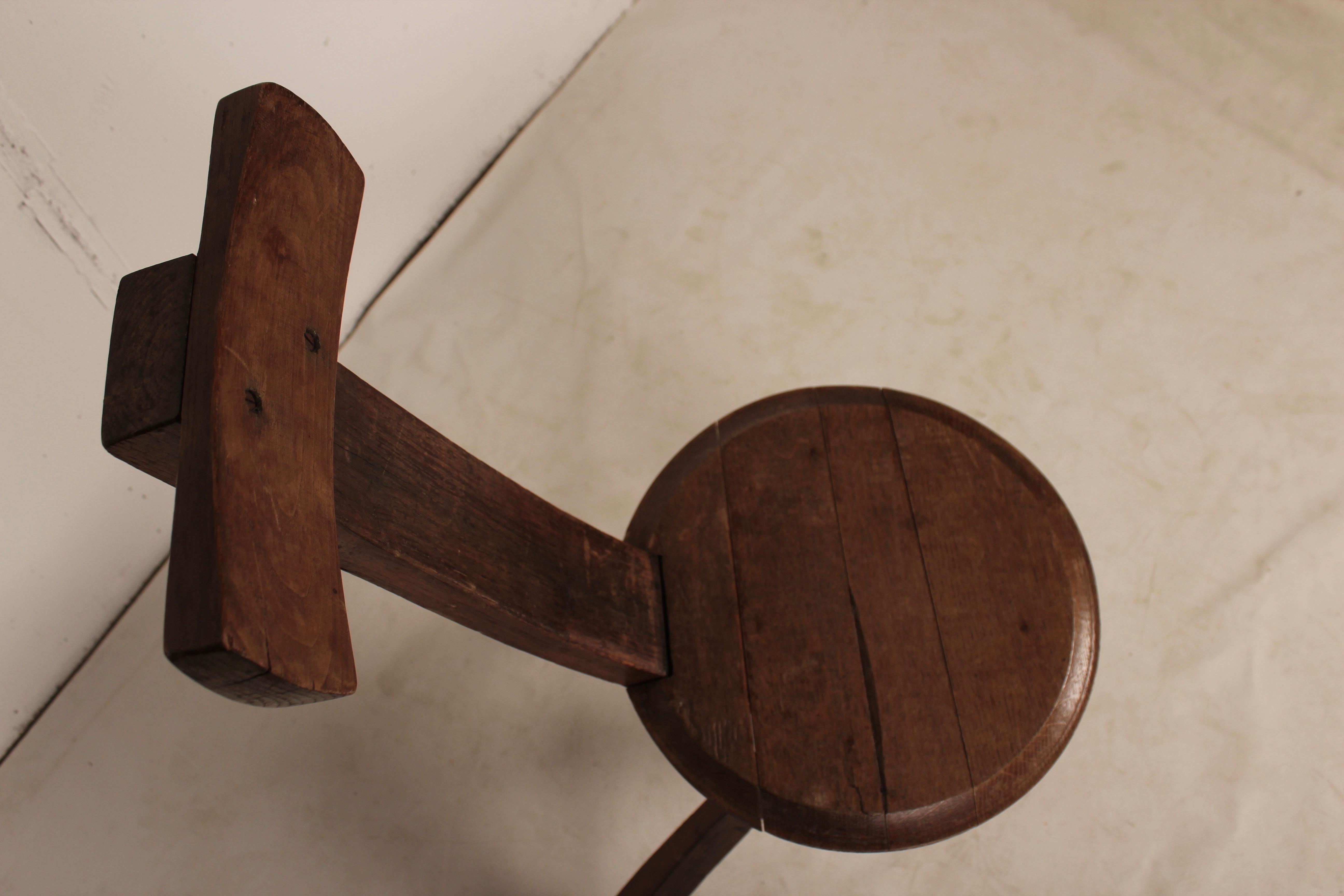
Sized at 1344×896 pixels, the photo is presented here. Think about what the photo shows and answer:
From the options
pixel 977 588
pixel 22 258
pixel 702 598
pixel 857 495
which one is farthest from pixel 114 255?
pixel 977 588

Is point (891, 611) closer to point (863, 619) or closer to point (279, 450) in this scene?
point (863, 619)

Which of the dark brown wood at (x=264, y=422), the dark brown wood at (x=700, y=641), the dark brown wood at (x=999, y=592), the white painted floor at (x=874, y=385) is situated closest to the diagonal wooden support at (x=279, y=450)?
the dark brown wood at (x=264, y=422)

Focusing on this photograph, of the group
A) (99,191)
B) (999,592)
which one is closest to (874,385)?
(999,592)

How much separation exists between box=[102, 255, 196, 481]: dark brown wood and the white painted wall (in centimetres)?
99

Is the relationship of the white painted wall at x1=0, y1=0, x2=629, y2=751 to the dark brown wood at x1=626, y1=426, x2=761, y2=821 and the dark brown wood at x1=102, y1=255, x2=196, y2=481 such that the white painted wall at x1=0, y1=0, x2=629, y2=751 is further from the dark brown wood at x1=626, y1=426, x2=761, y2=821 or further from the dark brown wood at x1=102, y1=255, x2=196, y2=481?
the dark brown wood at x1=626, y1=426, x2=761, y2=821

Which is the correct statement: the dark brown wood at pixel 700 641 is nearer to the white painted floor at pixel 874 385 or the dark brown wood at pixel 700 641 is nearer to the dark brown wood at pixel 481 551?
the dark brown wood at pixel 481 551

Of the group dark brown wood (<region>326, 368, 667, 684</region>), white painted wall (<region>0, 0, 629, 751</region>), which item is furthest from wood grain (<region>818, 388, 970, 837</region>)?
white painted wall (<region>0, 0, 629, 751</region>)

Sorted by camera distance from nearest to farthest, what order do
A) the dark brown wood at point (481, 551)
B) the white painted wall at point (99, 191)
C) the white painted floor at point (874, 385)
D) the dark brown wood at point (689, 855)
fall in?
the dark brown wood at point (481, 551)
the dark brown wood at point (689, 855)
the white painted wall at point (99, 191)
the white painted floor at point (874, 385)

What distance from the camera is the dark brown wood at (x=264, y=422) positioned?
51 cm

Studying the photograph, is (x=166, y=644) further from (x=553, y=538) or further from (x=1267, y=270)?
(x=1267, y=270)

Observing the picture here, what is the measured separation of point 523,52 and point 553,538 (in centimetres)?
184

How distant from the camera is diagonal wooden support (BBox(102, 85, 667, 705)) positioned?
524 millimetres

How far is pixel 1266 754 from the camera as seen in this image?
1569 mm

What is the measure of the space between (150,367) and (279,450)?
11 centimetres
